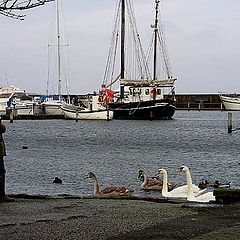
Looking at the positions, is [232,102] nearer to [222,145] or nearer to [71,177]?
[222,145]

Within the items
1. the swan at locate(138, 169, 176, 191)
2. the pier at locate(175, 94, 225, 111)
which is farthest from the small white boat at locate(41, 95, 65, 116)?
the swan at locate(138, 169, 176, 191)

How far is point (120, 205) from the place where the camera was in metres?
13.2

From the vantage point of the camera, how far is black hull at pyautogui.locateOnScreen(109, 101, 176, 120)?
8888 centimetres

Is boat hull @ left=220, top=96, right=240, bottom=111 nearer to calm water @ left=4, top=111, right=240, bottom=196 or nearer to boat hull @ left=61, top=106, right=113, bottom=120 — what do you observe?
boat hull @ left=61, top=106, right=113, bottom=120

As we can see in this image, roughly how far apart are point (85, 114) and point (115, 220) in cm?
8652

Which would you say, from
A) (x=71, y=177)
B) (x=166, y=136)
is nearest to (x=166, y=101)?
(x=166, y=136)

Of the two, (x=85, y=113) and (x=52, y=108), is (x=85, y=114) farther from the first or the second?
(x=52, y=108)

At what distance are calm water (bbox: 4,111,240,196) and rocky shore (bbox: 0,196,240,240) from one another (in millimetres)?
11220

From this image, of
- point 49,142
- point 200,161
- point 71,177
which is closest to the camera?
point 71,177

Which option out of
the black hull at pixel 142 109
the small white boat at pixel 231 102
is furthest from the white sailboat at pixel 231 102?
the black hull at pixel 142 109

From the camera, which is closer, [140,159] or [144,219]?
[144,219]

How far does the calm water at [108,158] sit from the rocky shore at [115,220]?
11.2 m

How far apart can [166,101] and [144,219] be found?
3110 inches

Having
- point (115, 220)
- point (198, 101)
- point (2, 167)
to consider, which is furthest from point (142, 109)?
point (198, 101)
